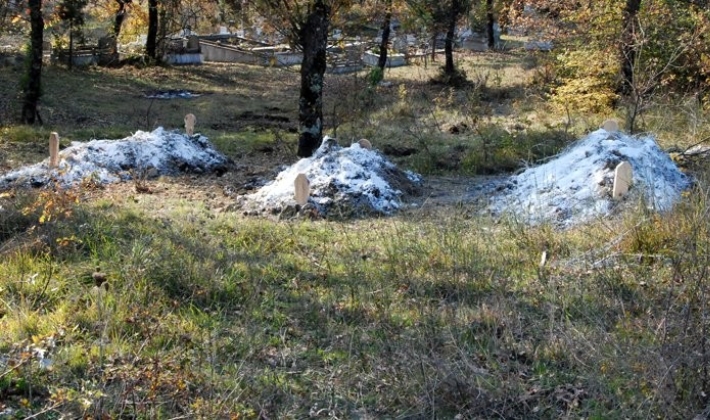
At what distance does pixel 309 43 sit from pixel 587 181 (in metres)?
5.00

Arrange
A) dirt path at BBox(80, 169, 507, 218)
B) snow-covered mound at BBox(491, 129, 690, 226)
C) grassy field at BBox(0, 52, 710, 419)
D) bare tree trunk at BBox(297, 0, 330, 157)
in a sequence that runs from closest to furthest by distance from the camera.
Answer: grassy field at BBox(0, 52, 710, 419) < snow-covered mound at BBox(491, 129, 690, 226) < dirt path at BBox(80, 169, 507, 218) < bare tree trunk at BBox(297, 0, 330, 157)

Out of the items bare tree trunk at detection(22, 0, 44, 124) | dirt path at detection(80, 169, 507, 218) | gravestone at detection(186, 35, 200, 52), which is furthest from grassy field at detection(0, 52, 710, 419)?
gravestone at detection(186, 35, 200, 52)

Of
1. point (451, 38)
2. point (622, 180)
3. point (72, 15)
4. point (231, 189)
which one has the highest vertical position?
point (72, 15)

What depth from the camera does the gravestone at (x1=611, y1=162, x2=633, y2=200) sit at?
7.59 metres

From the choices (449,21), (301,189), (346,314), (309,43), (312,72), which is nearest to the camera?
(346,314)

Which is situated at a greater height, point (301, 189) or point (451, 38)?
point (451, 38)

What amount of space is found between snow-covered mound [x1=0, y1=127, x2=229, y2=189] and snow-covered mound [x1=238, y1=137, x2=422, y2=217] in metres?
2.13

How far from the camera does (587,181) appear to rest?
8.31 metres

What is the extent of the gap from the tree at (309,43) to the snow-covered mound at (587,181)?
3651 mm

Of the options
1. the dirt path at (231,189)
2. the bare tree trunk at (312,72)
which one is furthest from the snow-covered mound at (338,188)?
the bare tree trunk at (312,72)

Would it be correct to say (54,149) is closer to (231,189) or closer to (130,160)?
(130,160)

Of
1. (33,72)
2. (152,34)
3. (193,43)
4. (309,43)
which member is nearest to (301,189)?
(309,43)

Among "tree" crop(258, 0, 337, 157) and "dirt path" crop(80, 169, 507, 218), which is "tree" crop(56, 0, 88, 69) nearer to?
"tree" crop(258, 0, 337, 157)

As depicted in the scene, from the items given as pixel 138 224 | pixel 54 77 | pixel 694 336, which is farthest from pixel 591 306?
pixel 54 77
